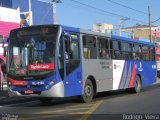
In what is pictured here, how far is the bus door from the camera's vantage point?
57.2ft

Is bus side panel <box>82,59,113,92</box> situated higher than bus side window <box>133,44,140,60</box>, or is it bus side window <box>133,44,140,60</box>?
bus side window <box>133,44,140,60</box>

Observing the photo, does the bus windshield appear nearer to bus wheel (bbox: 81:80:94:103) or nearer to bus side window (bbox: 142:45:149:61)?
bus wheel (bbox: 81:80:94:103)

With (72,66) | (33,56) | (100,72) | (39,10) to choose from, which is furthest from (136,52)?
(39,10)

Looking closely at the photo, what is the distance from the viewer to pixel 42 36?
57.0 ft

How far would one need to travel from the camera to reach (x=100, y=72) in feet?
67.3

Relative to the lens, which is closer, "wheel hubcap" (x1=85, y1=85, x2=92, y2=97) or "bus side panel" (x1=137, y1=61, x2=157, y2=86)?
"wheel hubcap" (x1=85, y1=85, x2=92, y2=97)

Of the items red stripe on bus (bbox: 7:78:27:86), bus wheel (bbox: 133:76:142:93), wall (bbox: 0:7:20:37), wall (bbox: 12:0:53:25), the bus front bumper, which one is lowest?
bus wheel (bbox: 133:76:142:93)

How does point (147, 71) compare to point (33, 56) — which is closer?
point (33, 56)

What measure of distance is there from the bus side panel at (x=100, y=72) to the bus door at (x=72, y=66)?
1.88 ft

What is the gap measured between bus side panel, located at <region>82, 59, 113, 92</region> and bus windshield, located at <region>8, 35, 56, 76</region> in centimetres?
220

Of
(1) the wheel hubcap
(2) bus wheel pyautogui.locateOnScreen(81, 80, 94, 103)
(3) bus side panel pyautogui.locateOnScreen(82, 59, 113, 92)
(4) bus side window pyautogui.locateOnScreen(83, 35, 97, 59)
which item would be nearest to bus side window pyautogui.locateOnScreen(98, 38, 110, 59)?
(3) bus side panel pyautogui.locateOnScreen(82, 59, 113, 92)

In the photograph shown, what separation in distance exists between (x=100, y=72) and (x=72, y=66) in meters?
2.96

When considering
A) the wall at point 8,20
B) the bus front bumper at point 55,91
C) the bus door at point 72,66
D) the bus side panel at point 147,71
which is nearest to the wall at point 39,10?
the wall at point 8,20

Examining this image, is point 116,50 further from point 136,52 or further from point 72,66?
point 72,66
